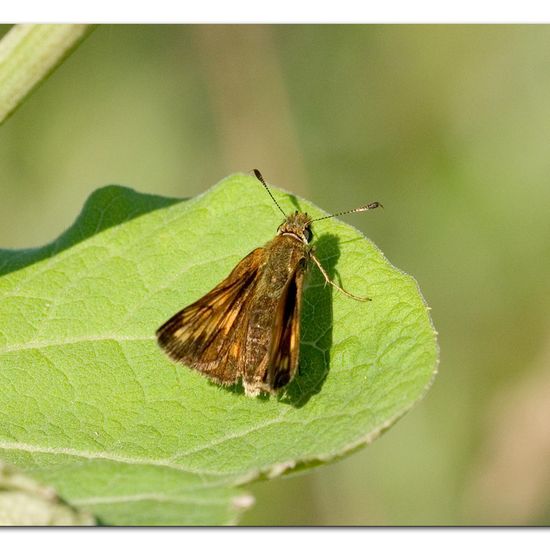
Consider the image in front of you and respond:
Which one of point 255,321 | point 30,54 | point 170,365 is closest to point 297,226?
point 255,321

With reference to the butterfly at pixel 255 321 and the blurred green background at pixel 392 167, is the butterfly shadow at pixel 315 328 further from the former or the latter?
the blurred green background at pixel 392 167

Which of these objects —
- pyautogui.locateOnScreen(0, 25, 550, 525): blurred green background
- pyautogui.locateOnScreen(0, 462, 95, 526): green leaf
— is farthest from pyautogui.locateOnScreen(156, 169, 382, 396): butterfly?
pyautogui.locateOnScreen(0, 25, 550, 525): blurred green background

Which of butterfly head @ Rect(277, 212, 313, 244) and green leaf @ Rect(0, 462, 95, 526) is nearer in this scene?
green leaf @ Rect(0, 462, 95, 526)

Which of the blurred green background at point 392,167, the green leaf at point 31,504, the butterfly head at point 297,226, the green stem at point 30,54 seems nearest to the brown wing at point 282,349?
the butterfly head at point 297,226

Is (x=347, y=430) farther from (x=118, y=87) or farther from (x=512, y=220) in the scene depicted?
(x=118, y=87)

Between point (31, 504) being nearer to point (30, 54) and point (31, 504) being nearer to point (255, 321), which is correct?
point (30, 54)

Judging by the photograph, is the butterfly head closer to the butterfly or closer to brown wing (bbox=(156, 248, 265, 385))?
the butterfly

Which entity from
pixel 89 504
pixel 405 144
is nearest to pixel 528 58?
pixel 405 144

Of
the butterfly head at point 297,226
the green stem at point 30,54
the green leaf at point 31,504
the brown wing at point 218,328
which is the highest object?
the green stem at point 30,54
